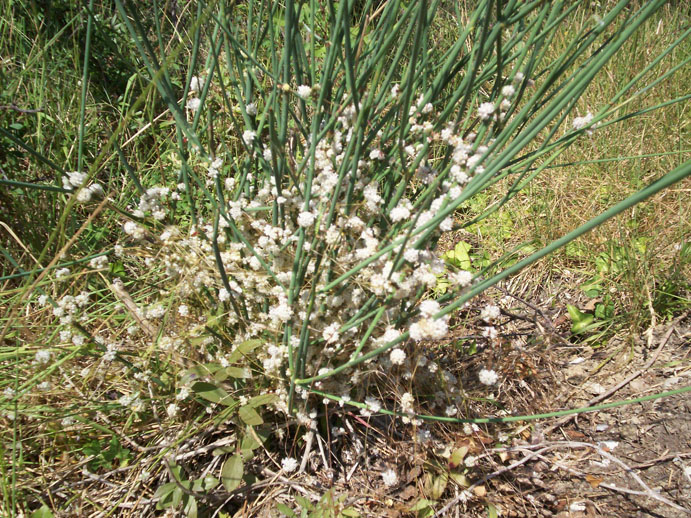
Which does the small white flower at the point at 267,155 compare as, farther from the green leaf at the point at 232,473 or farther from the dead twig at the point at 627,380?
the dead twig at the point at 627,380

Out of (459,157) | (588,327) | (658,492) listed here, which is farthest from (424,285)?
(588,327)

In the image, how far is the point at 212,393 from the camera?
0.95 m

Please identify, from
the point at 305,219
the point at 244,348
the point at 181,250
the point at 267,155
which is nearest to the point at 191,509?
the point at 244,348

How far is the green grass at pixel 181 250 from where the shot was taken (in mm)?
931

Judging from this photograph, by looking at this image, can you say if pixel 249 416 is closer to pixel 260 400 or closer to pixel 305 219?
pixel 260 400

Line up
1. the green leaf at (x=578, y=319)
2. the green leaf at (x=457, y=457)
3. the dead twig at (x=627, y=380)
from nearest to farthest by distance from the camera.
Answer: the green leaf at (x=457, y=457) < the dead twig at (x=627, y=380) < the green leaf at (x=578, y=319)

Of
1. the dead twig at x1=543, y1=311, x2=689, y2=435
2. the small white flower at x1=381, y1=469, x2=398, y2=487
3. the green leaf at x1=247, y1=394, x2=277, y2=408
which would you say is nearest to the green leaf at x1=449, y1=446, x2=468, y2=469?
the small white flower at x1=381, y1=469, x2=398, y2=487

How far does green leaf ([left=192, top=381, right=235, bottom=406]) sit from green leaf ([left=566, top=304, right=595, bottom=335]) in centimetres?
107

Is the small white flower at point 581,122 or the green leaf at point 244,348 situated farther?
the green leaf at point 244,348

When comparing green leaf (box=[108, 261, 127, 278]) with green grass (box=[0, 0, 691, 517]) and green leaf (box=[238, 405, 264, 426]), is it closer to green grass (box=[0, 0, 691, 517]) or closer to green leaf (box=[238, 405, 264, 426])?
green grass (box=[0, 0, 691, 517])

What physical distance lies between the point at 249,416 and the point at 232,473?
0.39 feet

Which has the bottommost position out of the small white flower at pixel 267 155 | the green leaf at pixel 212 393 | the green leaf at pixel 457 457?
the green leaf at pixel 212 393

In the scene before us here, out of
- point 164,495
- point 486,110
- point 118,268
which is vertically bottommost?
point 118,268


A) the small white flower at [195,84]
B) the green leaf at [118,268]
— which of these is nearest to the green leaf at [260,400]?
the small white flower at [195,84]
